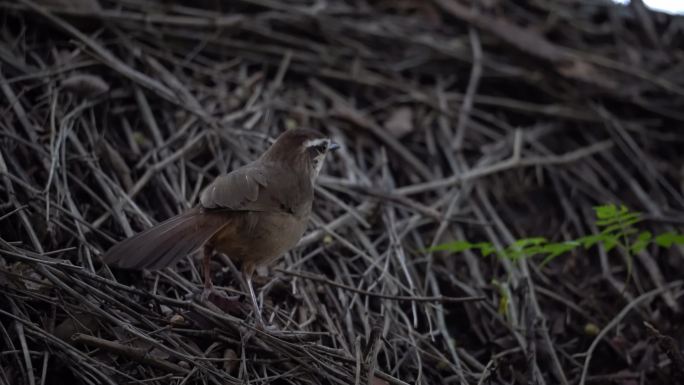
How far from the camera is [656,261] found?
459 cm

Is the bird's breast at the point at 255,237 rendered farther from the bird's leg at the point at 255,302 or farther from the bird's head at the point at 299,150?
the bird's head at the point at 299,150

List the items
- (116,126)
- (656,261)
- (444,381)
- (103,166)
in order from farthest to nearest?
(656,261) → (116,126) → (103,166) → (444,381)

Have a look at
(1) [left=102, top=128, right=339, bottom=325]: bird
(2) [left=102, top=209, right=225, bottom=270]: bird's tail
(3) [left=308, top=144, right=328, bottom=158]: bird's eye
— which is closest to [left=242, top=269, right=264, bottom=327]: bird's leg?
(1) [left=102, top=128, right=339, bottom=325]: bird

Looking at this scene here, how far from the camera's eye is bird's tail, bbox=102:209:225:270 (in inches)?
113

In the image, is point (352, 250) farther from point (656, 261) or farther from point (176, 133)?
point (656, 261)

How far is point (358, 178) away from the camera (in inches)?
180

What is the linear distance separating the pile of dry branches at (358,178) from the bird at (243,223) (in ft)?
0.55

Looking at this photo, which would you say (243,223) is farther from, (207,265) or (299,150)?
(299,150)

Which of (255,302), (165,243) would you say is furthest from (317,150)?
(165,243)

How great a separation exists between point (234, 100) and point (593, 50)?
A: 2.87 metres

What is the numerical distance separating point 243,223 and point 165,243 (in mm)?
453

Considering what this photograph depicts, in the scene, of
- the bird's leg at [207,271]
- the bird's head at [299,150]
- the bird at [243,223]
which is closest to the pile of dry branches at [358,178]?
the bird's leg at [207,271]

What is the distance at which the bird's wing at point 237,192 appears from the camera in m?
3.21

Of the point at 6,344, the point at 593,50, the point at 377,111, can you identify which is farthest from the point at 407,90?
the point at 6,344
